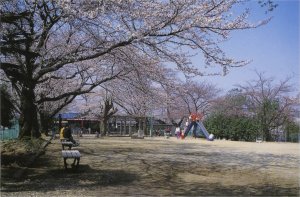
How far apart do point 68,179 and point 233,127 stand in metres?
26.7

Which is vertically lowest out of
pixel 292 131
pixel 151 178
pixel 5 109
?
pixel 151 178

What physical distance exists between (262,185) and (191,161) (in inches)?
145

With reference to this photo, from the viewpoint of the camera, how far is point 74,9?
1070 centimetres

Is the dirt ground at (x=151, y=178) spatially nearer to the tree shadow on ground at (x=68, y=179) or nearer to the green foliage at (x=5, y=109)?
the tree shadow on ground at (x=68, y=179)

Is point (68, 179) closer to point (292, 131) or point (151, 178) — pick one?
point (151, 178)

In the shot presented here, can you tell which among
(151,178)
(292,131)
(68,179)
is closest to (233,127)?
(292,131)

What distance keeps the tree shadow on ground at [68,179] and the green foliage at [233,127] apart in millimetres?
25114

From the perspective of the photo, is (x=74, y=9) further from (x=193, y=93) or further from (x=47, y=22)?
(x=193, y=93)

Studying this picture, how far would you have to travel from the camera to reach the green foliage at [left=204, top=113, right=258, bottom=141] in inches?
1347

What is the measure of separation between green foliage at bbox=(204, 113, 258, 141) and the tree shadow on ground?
25.1 m

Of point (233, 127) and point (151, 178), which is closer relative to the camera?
point (151, 178)

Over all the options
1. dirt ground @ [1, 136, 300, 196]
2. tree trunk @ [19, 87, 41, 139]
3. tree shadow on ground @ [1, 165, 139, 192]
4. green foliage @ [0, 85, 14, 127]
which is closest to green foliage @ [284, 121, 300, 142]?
dirt ground @ [1, 136, 300, 196]

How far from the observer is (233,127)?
34406 mm

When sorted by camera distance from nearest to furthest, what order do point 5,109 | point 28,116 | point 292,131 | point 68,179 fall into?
1. point 68,179
2. point 5,109
3. point 28,116
4. point 292,131
